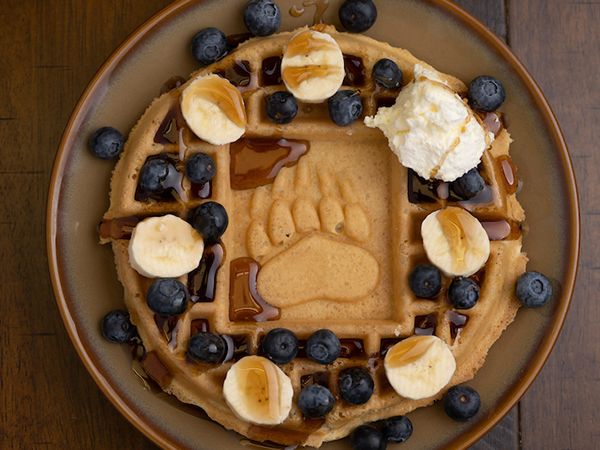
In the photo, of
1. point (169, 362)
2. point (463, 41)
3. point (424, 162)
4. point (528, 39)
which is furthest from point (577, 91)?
point (169, 362)

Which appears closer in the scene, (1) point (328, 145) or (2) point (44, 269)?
(1) point (328, 145)

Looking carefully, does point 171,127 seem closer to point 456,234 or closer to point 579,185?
point 456,234

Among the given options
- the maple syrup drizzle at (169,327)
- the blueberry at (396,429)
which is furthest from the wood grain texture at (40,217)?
the blueberry at (396,429)

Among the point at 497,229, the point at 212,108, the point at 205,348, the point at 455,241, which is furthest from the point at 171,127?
the point at 497,229

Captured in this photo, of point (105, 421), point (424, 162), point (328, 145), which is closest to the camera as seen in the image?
point (424, 162)

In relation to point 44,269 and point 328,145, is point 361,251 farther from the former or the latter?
point 44,269

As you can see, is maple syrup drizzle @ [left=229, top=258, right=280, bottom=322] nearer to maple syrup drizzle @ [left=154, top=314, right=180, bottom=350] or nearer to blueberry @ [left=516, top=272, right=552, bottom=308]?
maple syrup drizzle @ [left=154, top=314, right=180, bottom=350]
